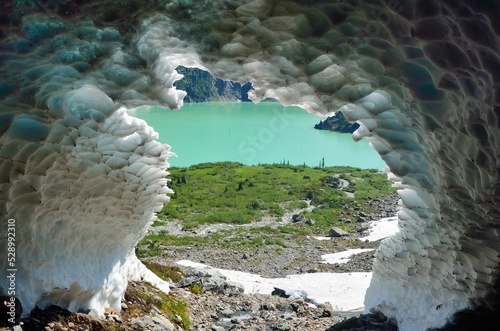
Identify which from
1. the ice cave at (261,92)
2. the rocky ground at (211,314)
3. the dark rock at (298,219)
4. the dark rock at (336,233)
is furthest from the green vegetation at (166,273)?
the dark rock at (298,219)

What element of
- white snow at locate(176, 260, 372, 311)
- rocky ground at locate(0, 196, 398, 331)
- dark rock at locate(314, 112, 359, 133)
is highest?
rocky ground at locate(0, 196, 398, 331)

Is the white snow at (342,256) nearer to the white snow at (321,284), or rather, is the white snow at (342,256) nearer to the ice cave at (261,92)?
the white snow at (321,284)

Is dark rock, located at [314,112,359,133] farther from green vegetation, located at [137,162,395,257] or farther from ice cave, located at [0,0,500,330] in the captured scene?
ice cave, located at [0,0,500,330]

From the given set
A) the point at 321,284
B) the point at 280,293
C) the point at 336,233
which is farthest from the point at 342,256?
the point at 280,293

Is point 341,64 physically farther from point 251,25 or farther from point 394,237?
point 394,237

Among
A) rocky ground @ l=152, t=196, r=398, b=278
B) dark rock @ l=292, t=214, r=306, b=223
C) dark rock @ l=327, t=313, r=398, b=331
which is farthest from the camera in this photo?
dark rock @ l=292, t=214, r=306, b=223

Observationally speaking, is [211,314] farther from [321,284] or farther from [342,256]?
[342,256]

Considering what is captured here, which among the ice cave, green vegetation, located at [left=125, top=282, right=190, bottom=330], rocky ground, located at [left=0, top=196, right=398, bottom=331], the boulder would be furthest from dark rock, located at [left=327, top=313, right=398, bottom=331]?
A: the boulder
